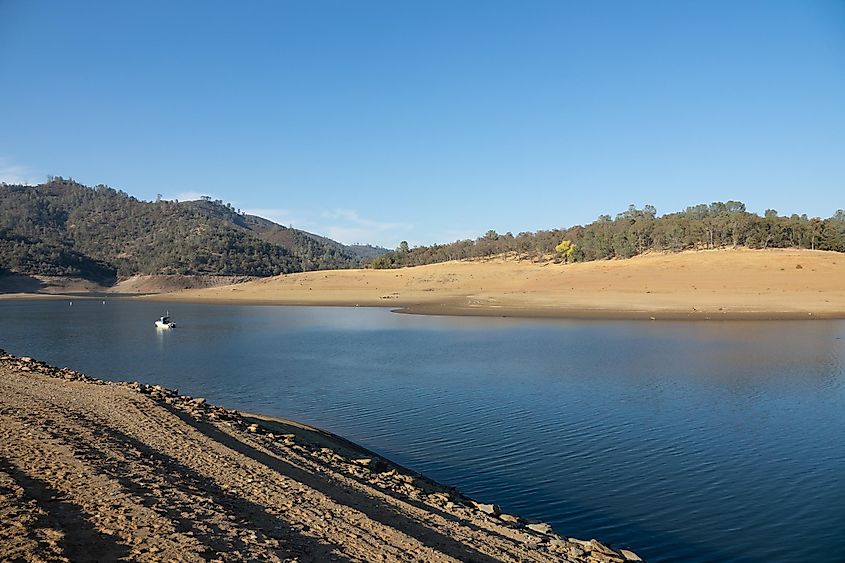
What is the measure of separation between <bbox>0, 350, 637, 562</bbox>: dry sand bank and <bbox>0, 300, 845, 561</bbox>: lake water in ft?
5.65

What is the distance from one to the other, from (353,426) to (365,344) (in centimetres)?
1573

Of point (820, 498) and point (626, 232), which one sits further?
point (626, 232)

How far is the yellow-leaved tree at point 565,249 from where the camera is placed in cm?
8681

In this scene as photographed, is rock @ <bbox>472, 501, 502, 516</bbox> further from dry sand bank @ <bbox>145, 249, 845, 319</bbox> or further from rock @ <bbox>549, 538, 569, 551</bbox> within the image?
dry sand bank @ <bbox>145, 249, 845, 319</bbox>

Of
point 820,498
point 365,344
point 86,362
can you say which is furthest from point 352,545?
point 365,344

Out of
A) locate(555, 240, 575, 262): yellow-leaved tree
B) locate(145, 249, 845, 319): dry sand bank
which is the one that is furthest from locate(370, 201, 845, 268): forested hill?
locate(145, 249, 845, 319): dry sand bank

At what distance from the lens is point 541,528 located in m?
7.73

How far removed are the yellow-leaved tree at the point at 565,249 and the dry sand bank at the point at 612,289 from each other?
13378 mm

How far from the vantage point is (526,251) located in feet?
327

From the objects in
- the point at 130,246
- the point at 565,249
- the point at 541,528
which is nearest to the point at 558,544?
the point at 541,528

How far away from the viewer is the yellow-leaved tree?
86812 mm

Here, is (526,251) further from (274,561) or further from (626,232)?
(274,561)

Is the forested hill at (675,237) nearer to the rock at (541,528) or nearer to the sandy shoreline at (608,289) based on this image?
the sandy shoreline at (608,289)

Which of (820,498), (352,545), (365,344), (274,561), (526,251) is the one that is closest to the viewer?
(274,561)
